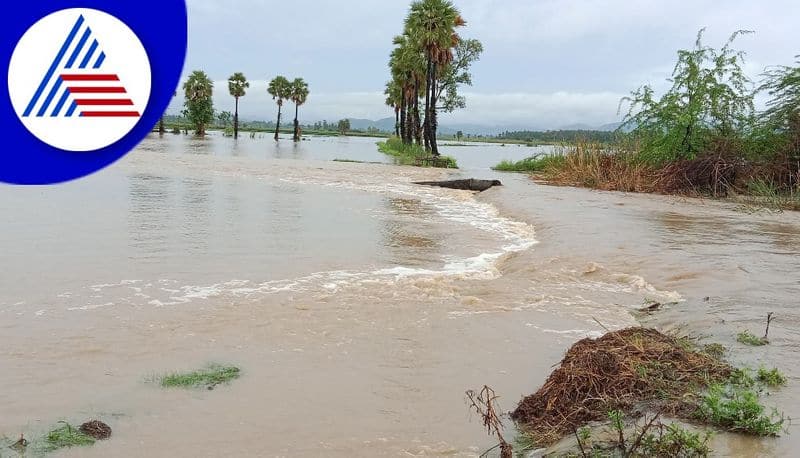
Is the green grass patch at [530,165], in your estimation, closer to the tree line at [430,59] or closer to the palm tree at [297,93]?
the tree line at [430,59]

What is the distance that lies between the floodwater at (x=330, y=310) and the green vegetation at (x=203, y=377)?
113 millimetres

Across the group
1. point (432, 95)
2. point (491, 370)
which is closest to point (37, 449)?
point (491, 370)

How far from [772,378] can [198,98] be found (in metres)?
80.9

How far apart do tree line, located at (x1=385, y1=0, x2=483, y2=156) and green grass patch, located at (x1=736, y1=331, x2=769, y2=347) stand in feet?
103

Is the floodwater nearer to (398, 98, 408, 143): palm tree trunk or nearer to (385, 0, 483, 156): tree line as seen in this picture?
(385, 0, 483, 156): tree line

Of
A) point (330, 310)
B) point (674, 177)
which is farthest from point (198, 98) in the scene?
point (330, 310)

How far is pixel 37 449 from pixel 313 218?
10.1 metres

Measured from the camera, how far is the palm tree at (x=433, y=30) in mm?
35125

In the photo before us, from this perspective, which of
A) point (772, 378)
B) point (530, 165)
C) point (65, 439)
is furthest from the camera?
point (530, 165)

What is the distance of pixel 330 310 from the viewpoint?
21.0 feet

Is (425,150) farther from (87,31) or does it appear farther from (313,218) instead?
(87,31)

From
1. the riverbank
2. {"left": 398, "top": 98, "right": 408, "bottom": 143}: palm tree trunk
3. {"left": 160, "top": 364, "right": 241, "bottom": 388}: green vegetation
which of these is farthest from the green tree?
{"left": 160, "top": 364, "right": 241, "bottom": 388}: green vegetation

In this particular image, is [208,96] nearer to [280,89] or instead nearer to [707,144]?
[280,89]

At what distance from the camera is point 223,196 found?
1645 cm
